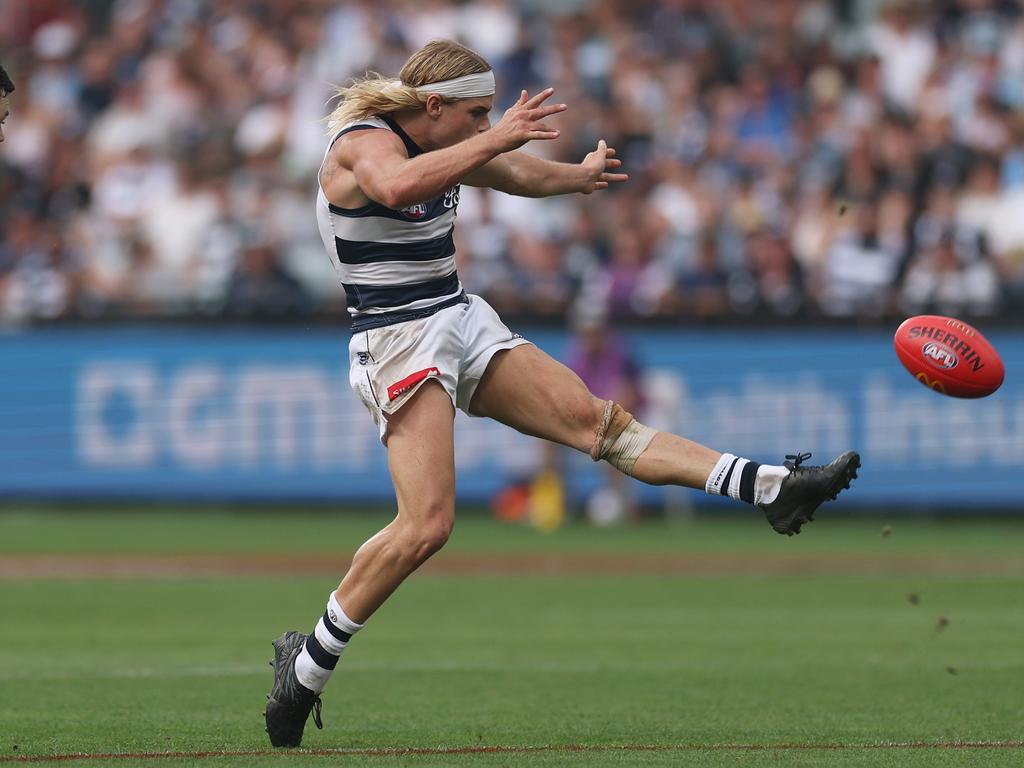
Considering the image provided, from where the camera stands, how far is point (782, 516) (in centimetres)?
666

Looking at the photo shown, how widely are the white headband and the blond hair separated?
1cm

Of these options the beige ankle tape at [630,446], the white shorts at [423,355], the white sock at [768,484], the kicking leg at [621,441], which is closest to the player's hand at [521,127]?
the white shorts at [423,355]

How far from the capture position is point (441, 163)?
20.6 feet

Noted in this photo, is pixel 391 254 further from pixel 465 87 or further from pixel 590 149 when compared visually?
pixel 590 149

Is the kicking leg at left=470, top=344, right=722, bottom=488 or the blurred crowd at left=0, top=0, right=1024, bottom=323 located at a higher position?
the kicking leg at left=470, top=344, right=722, bottom=488

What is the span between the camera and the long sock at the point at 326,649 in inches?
262

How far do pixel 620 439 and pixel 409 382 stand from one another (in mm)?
823

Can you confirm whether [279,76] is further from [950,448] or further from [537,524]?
[950,448]

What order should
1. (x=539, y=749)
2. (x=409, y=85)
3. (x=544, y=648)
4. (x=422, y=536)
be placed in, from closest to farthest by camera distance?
(x=539, y=749), (x=422, y=536), (x=409, y=85), (x=544, y=648)

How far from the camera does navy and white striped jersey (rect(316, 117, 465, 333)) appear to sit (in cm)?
676

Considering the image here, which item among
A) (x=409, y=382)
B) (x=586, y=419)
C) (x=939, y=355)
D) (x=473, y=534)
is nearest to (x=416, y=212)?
(x=409, y=382)

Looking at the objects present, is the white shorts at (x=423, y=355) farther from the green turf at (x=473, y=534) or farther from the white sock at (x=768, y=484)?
the green turf at (x=473, y=534)

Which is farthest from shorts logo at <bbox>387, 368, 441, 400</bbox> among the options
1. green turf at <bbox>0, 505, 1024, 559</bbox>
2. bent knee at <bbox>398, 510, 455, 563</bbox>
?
green turf at <bbox>0, 505, 1024, 559</bbox>

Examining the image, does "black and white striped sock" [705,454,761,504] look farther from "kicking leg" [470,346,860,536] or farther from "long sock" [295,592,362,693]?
"long sock" [295,592,362,693]
